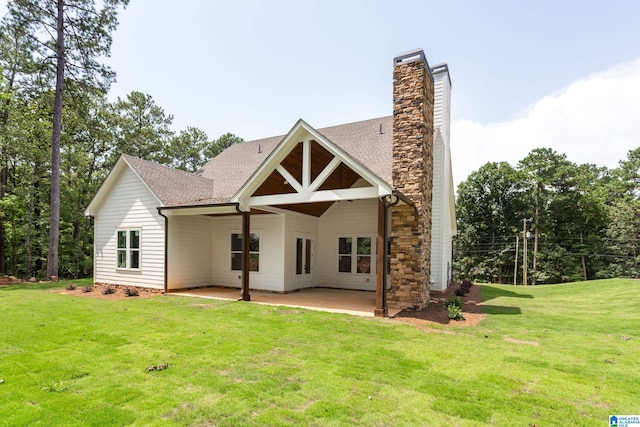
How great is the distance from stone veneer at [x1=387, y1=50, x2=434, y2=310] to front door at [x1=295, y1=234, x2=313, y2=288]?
4137 mm

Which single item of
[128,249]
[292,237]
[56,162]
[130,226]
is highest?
[56,162]

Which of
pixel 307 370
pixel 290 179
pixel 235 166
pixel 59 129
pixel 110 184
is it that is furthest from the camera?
pixel 59 129

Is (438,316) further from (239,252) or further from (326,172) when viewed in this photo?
(239,252)

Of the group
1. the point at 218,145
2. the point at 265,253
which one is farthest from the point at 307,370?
the point at 218,145

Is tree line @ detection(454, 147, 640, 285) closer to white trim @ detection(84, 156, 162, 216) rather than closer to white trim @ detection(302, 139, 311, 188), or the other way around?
white trim @ detection(302, 139, 311, 188)

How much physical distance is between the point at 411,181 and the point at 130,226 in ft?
33.2

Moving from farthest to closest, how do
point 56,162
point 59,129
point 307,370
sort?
point 59,129 → point 56,162 → point 307,370

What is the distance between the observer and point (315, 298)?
10562 mm

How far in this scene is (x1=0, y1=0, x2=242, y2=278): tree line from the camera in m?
16.6

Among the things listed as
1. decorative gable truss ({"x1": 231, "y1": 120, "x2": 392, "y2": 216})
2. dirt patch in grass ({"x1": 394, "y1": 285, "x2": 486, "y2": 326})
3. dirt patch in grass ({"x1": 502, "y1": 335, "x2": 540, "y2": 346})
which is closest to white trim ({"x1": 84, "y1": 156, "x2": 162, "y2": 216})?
decorative gable truss ({"x1": 231, "y1": 120, "x2": 392, "y2": 216})

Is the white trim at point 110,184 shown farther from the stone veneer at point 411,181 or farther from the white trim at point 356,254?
the stone veneer at point 411,181

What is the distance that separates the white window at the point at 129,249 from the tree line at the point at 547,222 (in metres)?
27.0

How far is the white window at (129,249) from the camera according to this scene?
40.3 feet

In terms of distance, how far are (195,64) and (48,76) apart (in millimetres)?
9865
